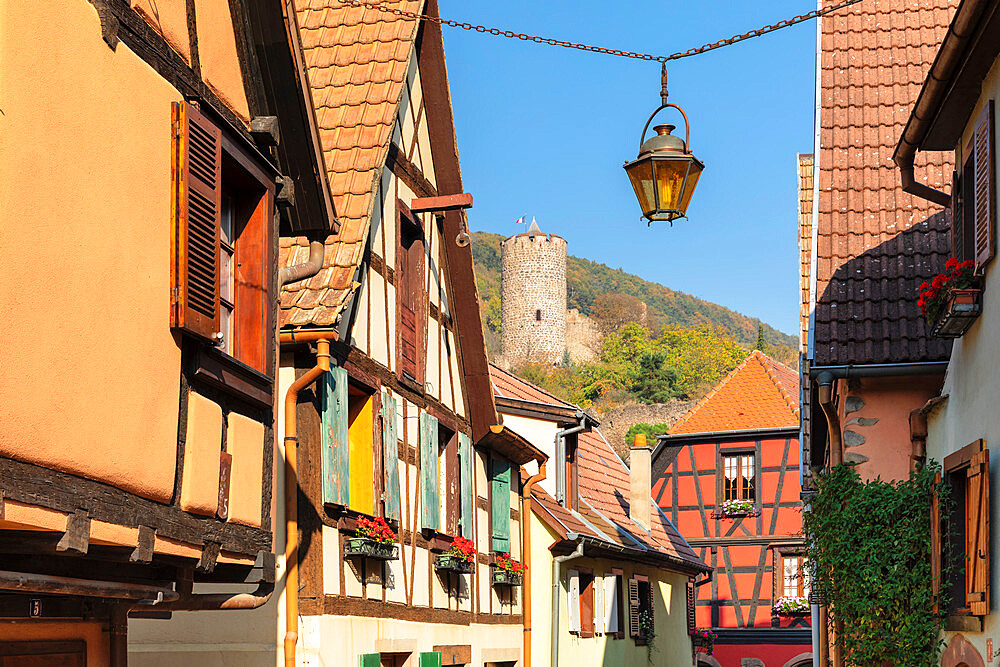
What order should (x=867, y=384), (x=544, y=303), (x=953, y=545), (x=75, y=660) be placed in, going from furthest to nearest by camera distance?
(x=544, y=303), (x=867, y=384), (x=953, y=545), (x=75, y=660)

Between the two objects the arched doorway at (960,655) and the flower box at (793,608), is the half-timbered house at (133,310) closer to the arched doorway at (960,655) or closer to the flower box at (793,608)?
the arched doorway at (960,655)

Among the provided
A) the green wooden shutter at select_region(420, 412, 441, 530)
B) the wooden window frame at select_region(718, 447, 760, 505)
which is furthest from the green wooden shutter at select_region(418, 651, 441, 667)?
the wooden window frame at select_region(718, 447, 760, 505)

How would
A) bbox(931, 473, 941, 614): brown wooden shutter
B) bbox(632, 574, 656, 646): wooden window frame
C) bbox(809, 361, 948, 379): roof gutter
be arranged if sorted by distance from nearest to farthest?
bbox(931, 473, 941, 614): brown wooden shutter
bbox(809, 361, 948, 379): roof gutter
bbox(632, 574, 656, 646): wooden window frame

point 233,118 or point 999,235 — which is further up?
point 233,118

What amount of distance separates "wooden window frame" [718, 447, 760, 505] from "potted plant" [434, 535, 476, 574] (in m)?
17.2

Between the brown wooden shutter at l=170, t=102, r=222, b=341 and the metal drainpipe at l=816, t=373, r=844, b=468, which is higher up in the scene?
the brown wooden shutter at l=170, t=102, r=222, b=341

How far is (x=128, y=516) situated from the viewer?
16.3ft

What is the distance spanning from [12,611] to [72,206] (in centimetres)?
170

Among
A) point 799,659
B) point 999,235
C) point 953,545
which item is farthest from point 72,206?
point 799,659

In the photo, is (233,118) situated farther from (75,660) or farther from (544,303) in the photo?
(544,303)

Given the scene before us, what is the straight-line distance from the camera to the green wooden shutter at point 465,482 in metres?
12.5

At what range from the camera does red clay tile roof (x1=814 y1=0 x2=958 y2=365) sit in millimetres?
9555

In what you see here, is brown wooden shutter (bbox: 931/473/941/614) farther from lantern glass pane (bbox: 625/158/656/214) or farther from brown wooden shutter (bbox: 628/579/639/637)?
brown wooden shutter (bbox: 628/579/639/637)

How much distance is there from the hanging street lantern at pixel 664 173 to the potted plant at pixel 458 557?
5.51m
